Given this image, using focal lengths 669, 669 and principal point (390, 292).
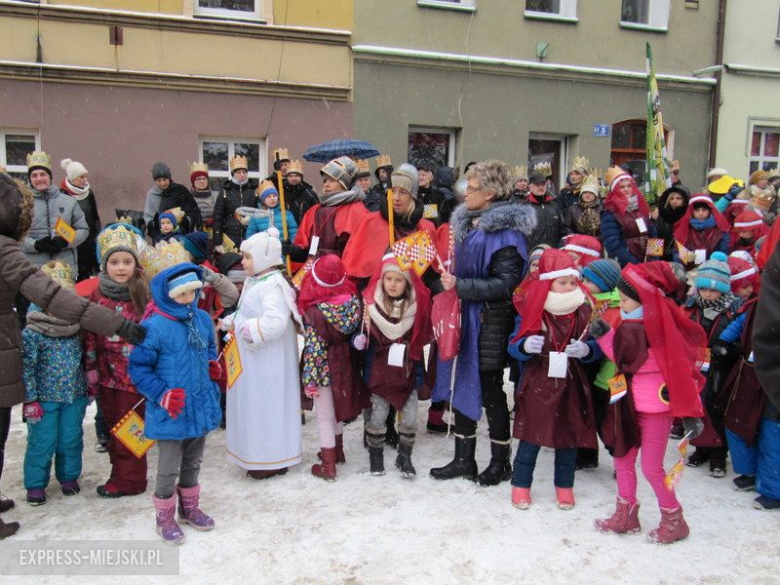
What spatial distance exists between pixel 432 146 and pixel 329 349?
8595mm

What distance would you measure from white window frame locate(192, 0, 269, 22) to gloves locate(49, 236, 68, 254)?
5.53 meters

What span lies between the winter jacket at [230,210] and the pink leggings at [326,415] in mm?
3632

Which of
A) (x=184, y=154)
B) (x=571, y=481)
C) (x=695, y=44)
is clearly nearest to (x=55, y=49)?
(x=184, y=154)

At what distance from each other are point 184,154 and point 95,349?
277 inches

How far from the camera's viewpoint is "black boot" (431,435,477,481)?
178 inches

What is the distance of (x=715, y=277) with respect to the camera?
4465 millimetres

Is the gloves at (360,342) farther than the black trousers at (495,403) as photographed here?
Yes

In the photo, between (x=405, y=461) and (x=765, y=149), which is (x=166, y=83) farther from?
(x=765, y=149)

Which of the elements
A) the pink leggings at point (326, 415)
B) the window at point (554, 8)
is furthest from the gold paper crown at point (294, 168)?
the window at point (554, 8)

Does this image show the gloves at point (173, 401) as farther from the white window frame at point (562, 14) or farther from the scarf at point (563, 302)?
the white window frame at point (562, 14)

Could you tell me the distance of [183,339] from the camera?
3721mm

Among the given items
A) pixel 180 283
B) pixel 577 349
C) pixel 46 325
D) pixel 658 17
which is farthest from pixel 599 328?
pixel 658 17

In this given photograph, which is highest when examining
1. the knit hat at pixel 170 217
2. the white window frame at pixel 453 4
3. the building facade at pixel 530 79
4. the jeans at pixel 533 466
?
the white window frame at pixel 453 4

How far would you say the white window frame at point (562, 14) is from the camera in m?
12.3
